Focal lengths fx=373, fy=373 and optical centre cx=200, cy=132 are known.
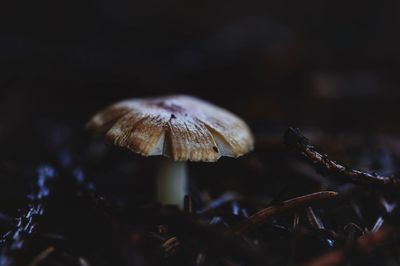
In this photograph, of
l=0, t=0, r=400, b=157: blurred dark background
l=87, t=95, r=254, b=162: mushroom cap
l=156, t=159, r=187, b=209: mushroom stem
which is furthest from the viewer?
Result: l=0, t=0, r=400, b=157: blurred dark background

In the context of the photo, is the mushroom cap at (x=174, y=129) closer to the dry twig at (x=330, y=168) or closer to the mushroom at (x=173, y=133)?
the mushroom at (x=173, y=133)

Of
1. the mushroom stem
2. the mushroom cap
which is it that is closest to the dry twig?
the mushroom cap

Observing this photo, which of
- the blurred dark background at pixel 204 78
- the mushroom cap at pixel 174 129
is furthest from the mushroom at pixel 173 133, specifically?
the blurred dark background at pixel 204 78

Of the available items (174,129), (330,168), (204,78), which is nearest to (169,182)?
(174,129)

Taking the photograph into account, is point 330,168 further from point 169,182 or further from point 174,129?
point 169,182

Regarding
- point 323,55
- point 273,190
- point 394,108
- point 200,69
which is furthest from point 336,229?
point 323,55

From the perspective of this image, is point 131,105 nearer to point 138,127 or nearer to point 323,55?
point 138,127

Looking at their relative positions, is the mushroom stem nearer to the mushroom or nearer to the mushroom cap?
the mushroom
